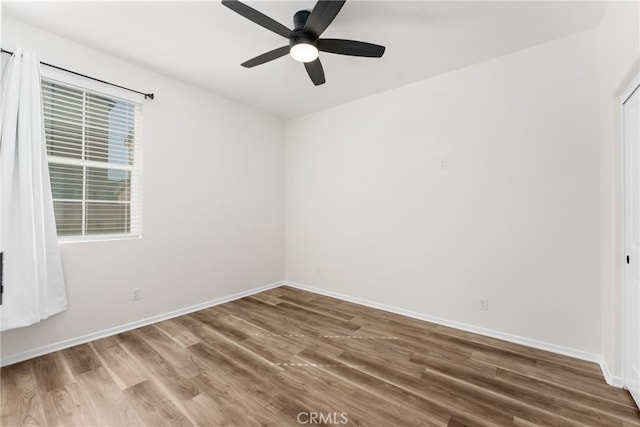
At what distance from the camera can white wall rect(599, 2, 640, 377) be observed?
1.75 metres

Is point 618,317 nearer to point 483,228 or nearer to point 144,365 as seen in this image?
point 483,228

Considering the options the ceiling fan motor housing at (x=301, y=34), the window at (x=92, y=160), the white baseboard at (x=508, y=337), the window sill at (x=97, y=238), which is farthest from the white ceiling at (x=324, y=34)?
the white baseboard at (x=508, y=337)

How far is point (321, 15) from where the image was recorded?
170 centimetres

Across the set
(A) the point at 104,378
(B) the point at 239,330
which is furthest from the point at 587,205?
(A) the point at 104,378

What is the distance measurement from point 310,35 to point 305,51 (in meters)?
0.13

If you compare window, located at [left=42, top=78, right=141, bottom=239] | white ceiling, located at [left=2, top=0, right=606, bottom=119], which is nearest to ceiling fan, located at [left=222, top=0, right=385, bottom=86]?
white ceiling, located at [left=2, top=0, right=606, bottom=119]

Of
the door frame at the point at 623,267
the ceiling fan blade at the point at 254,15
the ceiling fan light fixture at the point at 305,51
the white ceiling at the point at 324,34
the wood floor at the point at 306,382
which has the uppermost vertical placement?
the white ceiling at the point at 324,34

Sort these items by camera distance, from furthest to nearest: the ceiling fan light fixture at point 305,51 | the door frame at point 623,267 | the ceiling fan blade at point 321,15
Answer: the ceiling fan light fixture at point 305,51
the door frame at point 623,267
the ceiling fan blade at point 321,15

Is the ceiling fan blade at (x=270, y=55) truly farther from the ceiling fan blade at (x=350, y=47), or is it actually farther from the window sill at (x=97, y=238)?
the window sill at (x=97, y=238)

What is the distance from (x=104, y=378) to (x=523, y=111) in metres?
4.19

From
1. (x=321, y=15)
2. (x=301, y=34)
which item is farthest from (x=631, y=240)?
(x=301, y=34)

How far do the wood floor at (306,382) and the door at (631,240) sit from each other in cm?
22

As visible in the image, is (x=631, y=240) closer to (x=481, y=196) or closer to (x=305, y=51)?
(x=481, y=196)

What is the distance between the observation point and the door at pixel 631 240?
1.68 m
